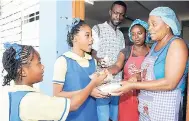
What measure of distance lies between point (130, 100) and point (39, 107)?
48.8 inches

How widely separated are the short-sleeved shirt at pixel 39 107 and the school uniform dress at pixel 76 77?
48 cm

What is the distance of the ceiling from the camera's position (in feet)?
17.2

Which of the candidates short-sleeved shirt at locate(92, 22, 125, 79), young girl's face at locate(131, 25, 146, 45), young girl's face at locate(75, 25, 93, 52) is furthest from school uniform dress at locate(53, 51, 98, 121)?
short-sleeved shirt at locate(92, 22, 125, 79)

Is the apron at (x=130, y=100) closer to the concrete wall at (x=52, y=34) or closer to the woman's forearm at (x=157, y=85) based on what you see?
the woman's forearm at (x=157, y=85)

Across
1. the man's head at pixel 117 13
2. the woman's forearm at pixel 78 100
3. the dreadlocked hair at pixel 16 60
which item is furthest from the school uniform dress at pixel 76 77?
the man's head at pixel 117 13

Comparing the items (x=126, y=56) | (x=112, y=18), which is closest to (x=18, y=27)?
(x=112, y=18)

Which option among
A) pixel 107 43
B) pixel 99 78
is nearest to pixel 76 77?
pixel 99 78

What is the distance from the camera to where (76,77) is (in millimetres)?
1933

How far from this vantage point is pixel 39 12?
294 centimetres

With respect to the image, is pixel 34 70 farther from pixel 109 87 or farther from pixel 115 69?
pixel 115 69

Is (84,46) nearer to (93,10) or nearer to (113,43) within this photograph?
(113,43)

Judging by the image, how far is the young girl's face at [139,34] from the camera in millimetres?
2426

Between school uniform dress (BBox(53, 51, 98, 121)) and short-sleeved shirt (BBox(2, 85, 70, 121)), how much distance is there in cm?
48

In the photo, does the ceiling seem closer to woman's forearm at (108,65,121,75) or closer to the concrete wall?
the concrete wall
